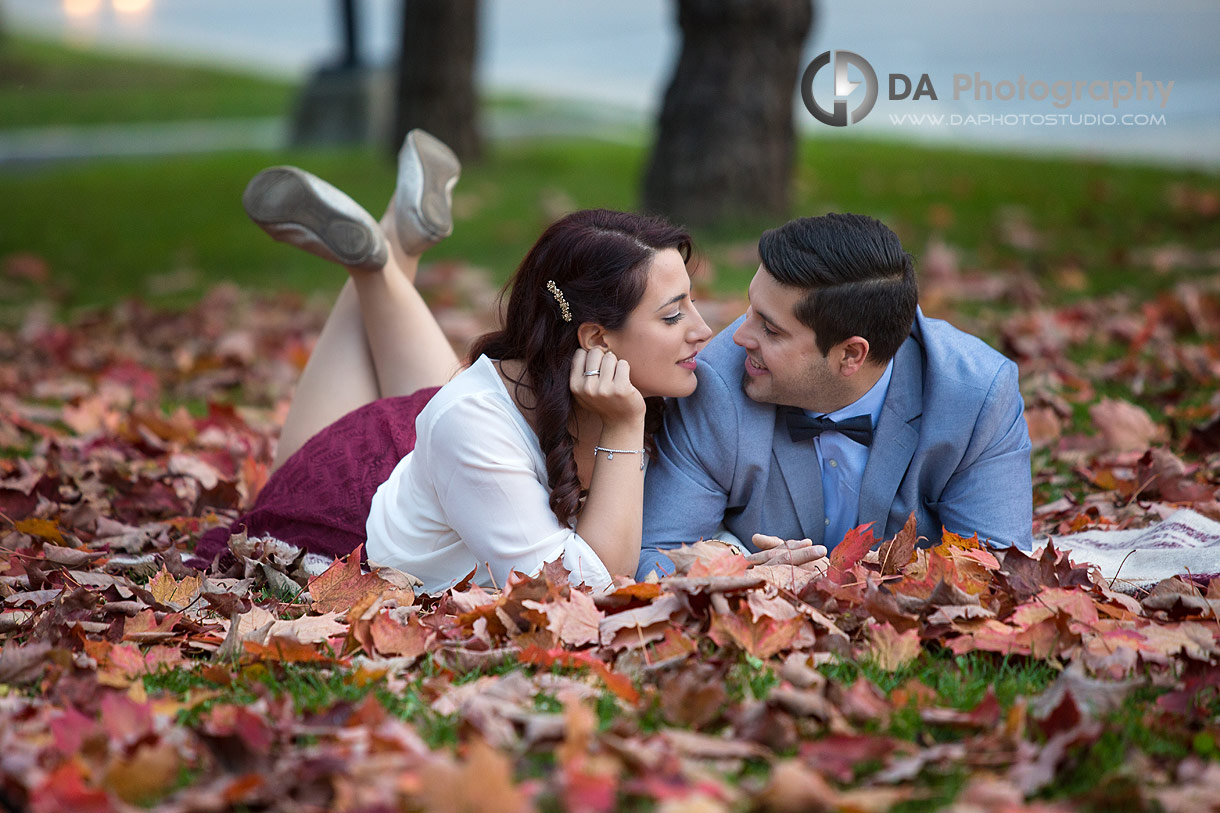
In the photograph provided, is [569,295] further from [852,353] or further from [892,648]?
[892,648]

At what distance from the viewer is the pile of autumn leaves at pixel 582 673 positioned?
6.16ft

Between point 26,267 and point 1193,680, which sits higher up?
point 26,267

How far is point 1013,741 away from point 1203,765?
0.30 metres

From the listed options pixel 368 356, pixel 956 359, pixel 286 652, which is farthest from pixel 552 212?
pixel 286 652

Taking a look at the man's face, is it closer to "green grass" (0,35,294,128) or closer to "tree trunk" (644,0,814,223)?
"tree trunk" (644,0,814,223)

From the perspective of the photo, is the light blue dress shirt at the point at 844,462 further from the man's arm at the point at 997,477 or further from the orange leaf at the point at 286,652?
the orange leaf at the point at 286,652

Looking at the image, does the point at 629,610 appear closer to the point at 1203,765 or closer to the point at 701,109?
the point at 1203,765

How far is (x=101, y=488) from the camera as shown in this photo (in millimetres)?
4113

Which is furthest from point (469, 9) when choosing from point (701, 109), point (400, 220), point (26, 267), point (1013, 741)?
point (1013, 741)

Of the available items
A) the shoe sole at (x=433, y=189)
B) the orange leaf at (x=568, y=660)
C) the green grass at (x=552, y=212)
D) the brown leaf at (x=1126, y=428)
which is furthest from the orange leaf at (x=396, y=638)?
the green grass at (x=552, y=212)

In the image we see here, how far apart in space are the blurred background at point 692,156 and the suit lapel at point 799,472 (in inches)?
132

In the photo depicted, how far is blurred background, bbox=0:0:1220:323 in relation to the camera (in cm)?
763

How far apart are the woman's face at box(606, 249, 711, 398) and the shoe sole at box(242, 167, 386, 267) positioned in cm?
114

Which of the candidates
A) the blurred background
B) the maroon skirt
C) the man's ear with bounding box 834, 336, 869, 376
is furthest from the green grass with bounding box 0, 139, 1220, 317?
the man's ear with bounding box 834, 336, 869, 376
